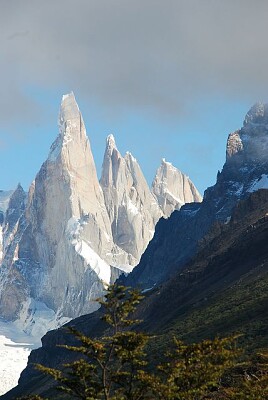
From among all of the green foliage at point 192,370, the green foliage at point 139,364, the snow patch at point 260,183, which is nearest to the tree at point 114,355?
the green foliage at point 139,364

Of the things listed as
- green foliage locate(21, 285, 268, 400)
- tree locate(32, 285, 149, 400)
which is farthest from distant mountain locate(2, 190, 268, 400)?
tree locate(32, 285, 149, 400)

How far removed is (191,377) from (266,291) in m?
48.6

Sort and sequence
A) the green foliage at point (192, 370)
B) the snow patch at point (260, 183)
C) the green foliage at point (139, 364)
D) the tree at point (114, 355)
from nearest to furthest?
the green foliage at point (192, 370), the green foliage at point (139, 364), the tree at point (114, 355), the snow patch at point (260, 183)

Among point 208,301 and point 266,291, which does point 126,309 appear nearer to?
point 266,291

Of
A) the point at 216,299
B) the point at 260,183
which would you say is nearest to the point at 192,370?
the point at 216,299

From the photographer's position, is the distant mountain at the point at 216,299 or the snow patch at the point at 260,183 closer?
the distant mountain at the point at 216,299

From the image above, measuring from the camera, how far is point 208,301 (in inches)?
3553

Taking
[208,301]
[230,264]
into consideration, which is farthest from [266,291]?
[230,264]

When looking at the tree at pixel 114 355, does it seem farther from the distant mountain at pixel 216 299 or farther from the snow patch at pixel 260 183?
the snow patch at pixel 260 183

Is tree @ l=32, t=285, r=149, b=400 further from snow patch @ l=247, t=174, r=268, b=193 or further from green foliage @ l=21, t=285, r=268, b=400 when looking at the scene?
snow patch @ l=247, t=174, r=268, b=193

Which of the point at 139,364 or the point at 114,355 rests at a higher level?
the point at 114,355

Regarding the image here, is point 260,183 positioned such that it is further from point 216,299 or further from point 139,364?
point 139,364

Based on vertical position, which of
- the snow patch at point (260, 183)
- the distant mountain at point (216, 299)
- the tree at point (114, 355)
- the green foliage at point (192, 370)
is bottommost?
the green foliage at point (192, 370)

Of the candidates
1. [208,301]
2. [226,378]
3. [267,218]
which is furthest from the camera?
[267,218]
